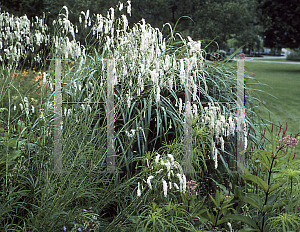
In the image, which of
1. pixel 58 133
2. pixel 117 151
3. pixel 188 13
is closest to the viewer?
pixel 58 133

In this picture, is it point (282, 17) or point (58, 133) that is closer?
point (58, 133)

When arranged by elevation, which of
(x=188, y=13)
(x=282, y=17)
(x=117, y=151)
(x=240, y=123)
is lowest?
(x=117, y=151)

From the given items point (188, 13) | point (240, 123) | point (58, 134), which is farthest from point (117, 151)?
point (188, 13)

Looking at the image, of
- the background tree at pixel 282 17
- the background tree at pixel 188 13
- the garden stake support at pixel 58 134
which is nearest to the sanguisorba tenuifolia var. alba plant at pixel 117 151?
the garden stake support at pixel 58 134

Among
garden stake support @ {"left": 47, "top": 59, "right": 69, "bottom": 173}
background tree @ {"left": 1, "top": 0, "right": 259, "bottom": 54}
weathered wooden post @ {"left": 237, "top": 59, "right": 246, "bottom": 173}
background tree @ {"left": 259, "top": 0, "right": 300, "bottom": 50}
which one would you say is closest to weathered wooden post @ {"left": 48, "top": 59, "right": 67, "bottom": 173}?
garden stake support @ {"left": 47, "top": 59, "right": 69, "bottom": 173}

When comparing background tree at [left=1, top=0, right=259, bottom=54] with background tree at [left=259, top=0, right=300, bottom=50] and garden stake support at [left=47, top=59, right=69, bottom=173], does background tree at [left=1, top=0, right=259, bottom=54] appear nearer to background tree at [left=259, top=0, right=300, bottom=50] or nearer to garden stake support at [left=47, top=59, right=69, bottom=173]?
background tree at [left=259, top=0, right=300, bottom=50]

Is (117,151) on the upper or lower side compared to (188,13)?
lower

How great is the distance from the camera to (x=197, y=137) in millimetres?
2439

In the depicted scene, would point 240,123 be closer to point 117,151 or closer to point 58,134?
point 117,151

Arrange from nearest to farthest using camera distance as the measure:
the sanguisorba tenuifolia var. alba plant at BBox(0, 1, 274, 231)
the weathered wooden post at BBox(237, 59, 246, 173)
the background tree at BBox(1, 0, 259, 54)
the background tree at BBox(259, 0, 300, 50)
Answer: the sanguisorba tenuifolia var. alba plant at BBox(0, 1, 274, 231)
the weathered wooden post at BBox(237, 59, 246, 173)
the background tree at BBox(1, 0, 259, 54)
the background tree at BBox(259, 0, 300, 50)

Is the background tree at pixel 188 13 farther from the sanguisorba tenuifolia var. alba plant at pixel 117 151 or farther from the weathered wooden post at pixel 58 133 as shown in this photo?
the weathered wooden post at pixel 58 133

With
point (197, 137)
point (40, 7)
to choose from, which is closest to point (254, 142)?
point (197, 137)

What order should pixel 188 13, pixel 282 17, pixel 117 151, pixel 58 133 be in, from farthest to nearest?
pixel 282 17 < pixel 188 13 < pixel 117 151 < pixel 58 133

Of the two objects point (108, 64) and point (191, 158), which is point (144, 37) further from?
point (191, 158)
